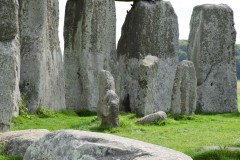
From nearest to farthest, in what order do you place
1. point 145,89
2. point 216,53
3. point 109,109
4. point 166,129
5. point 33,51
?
point 109,109
point 166,129
point 33,51
point 145,89
point 216,53

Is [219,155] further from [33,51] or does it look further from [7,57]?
[33,51]

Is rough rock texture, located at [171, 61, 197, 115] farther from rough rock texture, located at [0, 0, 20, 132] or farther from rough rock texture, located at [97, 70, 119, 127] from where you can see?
rough rock texture, located at [0, 0, 20, 132]

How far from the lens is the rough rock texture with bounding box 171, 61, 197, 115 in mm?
24641

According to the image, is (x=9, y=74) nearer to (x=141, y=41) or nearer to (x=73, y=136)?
(x=73, y=136)

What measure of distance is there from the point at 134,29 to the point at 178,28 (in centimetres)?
314

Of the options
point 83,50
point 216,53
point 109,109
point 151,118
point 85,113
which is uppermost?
point 83,50

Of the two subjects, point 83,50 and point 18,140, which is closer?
point 18,140

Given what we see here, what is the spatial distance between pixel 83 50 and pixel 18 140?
1804 cm

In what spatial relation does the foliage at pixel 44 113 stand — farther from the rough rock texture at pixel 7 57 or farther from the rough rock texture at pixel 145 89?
the rough rock texture at pixel 7 57

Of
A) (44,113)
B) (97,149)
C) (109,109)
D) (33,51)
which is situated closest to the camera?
(97,149)

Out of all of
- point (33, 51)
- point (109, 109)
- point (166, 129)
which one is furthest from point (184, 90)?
point (109, 109)

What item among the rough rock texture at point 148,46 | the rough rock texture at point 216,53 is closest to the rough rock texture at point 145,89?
the rough rock texture at point 148,46

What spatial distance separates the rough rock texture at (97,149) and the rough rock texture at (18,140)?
114 inches

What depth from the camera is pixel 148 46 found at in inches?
1242
